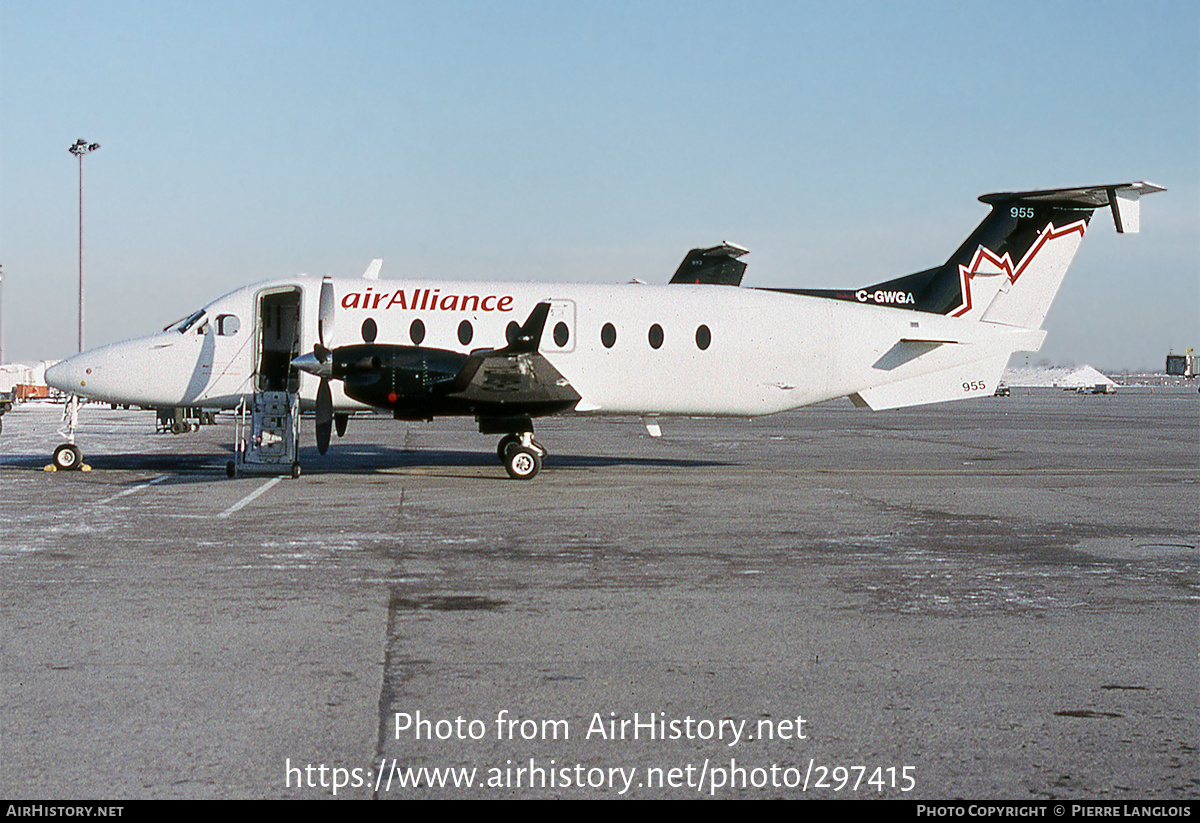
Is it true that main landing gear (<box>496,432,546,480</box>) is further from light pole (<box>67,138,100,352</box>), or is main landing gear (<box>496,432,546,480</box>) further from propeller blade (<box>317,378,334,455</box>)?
light pole (<box>67,138,100,352</box>)

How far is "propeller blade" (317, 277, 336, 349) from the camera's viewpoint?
807 inches

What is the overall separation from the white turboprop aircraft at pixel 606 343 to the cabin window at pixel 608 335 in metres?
0.02

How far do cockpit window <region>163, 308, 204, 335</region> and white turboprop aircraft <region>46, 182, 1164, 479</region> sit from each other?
29 millimetres

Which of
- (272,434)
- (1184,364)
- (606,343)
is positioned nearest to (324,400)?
(272,434)

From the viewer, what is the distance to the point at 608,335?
21.3 metres

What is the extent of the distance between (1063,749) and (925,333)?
58.5 feet

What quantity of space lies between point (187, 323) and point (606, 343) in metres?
7.91

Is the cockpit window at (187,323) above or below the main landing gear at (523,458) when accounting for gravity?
above

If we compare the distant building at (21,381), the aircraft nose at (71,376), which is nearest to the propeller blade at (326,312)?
the aircraft nose at (71,376)

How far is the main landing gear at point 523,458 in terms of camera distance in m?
19.9

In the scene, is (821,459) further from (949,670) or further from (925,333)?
(949,670)

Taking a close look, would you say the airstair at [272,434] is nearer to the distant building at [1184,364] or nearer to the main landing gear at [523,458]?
the main landing gear at [523,458]

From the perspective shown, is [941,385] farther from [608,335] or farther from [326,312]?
[326,312]

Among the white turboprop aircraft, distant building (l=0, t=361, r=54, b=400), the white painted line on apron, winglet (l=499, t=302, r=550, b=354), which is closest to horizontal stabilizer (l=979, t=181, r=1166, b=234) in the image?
the white turboprop aircraft
